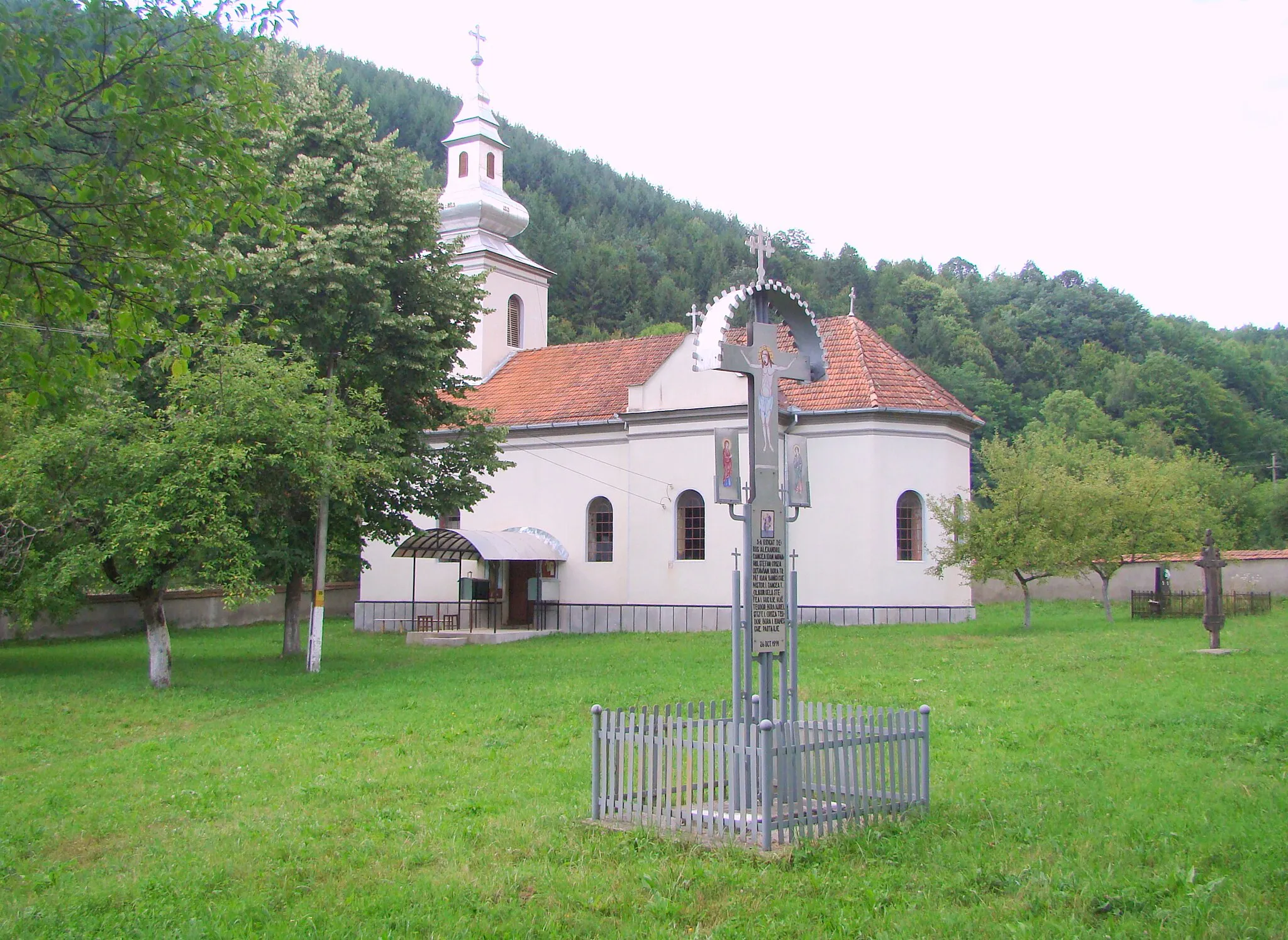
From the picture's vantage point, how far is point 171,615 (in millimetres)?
34281

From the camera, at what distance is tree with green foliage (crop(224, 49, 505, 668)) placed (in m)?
21.6

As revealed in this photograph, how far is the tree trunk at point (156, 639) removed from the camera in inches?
765

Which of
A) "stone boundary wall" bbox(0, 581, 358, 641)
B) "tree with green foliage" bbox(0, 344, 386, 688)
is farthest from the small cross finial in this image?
"stone boundary wall" bbox(0, 581, 358, 641)

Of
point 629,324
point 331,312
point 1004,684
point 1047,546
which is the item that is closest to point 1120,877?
point 1004,684

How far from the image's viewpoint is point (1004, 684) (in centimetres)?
1712

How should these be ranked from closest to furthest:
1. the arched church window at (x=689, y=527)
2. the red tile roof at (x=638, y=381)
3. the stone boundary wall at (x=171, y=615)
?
the red tile roof at (x=638, y=381) < the stone boundary wall at (x=171, y=615) < the arched church window at (x=689, y=527)

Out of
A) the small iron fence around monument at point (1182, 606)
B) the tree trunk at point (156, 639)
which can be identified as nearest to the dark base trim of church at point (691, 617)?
the small iron fence around monument at point (1182, 606)

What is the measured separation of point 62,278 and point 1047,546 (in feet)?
75.3

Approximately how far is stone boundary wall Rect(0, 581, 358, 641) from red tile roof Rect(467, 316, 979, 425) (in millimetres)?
9212

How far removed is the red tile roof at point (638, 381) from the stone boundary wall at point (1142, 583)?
24.3 feet

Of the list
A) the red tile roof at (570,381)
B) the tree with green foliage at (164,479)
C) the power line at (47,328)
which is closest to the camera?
the power line at (47,328)

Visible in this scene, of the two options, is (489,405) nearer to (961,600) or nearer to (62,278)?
(961,600)

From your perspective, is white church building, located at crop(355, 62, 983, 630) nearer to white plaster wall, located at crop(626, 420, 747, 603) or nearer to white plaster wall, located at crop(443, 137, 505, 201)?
white plaster wall, located at crop(626, 420, 747, 603)

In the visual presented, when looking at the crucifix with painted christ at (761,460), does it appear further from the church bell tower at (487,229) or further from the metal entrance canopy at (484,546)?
the church bell tower at (487,229)
